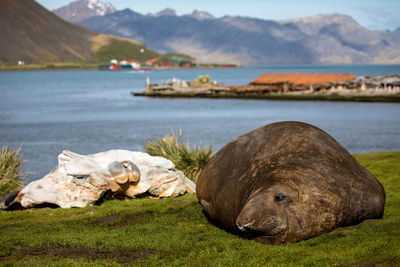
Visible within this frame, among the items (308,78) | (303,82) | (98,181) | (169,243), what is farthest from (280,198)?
(308,78)

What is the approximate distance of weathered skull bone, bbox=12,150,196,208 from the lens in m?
12.1

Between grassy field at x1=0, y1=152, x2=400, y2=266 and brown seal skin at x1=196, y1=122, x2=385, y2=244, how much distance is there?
20 centimetres

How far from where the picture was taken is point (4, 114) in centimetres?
6050

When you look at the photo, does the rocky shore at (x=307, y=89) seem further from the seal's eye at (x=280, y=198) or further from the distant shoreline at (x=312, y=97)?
the seal's eye at (x=280, y=198)

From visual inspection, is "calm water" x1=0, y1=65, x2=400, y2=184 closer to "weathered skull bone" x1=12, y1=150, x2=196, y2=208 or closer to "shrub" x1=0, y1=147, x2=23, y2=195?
"shrub" x1=0, y1=147, x2=23, y2=195

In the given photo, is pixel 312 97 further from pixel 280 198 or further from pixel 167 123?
pixel 280 198

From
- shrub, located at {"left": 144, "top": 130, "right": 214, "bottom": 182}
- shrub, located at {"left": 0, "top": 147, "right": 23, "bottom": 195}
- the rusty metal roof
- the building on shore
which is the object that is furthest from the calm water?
the rusty metal roof

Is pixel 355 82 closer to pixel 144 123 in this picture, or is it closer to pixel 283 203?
pixel 144 123

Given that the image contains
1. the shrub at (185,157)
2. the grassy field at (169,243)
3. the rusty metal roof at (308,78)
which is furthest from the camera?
the rusty metal roof at (308,78)

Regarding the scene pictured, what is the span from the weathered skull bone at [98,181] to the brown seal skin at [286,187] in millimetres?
3070

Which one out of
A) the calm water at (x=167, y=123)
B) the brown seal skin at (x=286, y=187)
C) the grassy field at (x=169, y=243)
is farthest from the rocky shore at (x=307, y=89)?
the grassy field at (x=169, y=243)

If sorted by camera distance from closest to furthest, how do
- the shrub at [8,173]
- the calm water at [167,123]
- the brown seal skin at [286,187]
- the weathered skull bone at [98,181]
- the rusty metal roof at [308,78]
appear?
the brown seal skin at [286,187] → the weathered skull bone at [98,181] → the shrub at [8,173] → the calm water at [167,123] → the rusty metal roof at [308,78]

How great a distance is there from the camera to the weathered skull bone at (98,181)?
12.1 metres

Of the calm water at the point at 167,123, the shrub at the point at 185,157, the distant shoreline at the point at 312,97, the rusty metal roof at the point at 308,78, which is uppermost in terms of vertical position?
the rusty metal roof at the point at 308,78
